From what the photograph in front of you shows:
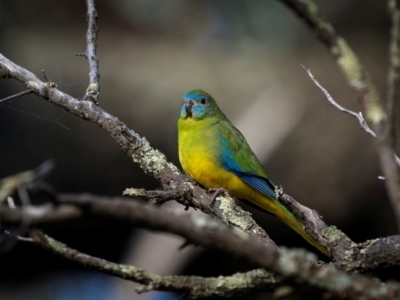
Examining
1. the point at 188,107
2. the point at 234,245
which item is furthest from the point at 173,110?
the point at 234,245

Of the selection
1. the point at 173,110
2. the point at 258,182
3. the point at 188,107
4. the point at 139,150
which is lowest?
the point at 139,150

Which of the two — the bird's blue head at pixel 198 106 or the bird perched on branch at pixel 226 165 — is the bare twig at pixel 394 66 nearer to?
the bird perched on branch at pixel 226 165

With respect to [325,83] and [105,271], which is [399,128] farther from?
[105,271]

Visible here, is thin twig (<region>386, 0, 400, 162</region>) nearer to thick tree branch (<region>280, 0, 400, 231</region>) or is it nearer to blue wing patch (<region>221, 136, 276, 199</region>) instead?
thick tree branch (<region>280, 0, 400, 231</region>)

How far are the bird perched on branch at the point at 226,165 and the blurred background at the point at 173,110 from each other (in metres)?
2.31

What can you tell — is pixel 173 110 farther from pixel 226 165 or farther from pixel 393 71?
pixel 393 71

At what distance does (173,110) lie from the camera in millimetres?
8070

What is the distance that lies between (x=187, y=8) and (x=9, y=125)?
3724 mm

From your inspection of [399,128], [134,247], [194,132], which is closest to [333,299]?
[194,132]

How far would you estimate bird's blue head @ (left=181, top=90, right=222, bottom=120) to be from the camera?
5.02m

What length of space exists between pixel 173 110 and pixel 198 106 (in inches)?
120

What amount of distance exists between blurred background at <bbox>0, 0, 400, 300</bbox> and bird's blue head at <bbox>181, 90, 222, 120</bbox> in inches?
86.3

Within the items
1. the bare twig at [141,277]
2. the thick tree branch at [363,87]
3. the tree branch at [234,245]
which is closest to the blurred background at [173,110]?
the bare twig at [141,277]

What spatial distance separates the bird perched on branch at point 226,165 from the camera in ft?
14.7
